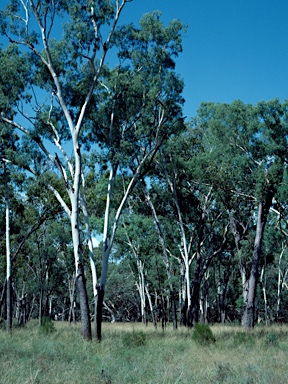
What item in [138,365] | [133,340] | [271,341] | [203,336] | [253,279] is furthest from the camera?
[253,279]

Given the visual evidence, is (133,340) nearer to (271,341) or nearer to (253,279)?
(271,341)

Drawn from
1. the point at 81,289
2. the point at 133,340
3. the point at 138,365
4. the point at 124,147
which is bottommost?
the point at 133,340

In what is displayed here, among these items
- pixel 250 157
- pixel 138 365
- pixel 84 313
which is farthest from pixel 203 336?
pixel 250 157

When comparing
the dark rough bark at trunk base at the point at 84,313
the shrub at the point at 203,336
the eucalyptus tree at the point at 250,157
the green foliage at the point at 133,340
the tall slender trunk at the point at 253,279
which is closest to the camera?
the green foliage at the point at 133,340

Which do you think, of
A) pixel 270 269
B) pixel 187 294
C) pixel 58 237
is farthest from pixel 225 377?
pixel 270 269

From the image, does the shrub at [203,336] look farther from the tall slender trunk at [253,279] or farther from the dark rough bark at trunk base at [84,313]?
the tall slender trunk at [253,279]

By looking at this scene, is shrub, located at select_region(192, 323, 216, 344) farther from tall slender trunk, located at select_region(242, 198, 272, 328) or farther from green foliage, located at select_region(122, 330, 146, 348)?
tall slender trunk, located at select_region(242, 198, 272, 328)

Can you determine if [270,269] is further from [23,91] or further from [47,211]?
[23,91]

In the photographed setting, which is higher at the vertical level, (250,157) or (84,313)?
(250,157)

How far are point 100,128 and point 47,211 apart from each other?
28.1ft

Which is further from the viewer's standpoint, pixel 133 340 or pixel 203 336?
pixel 203 336

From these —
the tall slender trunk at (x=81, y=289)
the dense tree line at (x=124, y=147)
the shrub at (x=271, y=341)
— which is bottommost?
the shrub at (x=271, y=341)

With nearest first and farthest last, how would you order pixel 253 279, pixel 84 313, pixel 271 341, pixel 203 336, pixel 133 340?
pixel 133 340, pixel 203 336, pixel 271 341, pixel 84 313, pixel 253 279

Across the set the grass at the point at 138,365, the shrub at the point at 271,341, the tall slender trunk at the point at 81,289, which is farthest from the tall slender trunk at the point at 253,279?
the tall slender trunk at the point at 81,289
